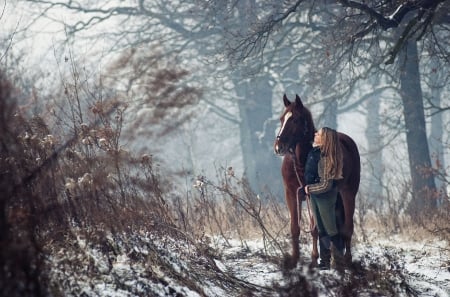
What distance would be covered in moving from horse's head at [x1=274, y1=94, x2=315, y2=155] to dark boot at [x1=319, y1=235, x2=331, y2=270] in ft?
3.03

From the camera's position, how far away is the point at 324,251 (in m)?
6.39

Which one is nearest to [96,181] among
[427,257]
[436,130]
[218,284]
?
[218,284]

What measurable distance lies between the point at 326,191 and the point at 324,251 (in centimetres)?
63

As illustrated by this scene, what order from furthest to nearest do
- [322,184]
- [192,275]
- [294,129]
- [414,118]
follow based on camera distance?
[414,118]
[294,129]
[322,184]
[192,275]

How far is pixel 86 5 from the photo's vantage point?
2095 cm

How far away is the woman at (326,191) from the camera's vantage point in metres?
6.19

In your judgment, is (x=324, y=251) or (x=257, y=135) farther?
(x=257, y=135)

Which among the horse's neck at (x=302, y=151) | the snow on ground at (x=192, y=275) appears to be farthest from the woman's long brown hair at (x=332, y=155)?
the snow on ground at (x=192, y=275)

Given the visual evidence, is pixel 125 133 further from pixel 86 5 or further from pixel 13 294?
pixel 86 5

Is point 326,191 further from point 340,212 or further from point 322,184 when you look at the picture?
point 340,212

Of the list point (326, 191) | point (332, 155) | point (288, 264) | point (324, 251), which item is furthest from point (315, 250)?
point (288, 264)

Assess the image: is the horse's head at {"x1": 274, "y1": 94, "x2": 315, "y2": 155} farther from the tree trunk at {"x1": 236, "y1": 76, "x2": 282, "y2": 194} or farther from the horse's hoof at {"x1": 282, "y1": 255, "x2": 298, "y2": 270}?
the tree trunk at {"x1": 236, "y1": 76, "x2": 282, "y2": 194}

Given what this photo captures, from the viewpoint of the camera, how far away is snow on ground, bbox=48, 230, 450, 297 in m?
4.62

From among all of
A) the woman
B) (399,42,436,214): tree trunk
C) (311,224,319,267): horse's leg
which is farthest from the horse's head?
(399,42,436,214): tree trunk
